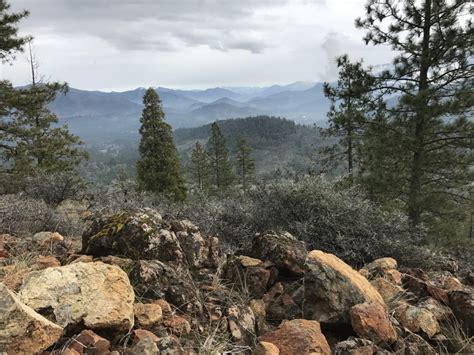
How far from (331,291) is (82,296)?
1935 millimetres

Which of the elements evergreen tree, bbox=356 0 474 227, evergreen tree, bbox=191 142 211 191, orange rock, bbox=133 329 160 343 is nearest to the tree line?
evergreen tree, bbox=356 0 474 227

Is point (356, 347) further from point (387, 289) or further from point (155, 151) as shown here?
point (155, 151)

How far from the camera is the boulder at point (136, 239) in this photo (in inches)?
138

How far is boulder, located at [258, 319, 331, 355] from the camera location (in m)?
2.45

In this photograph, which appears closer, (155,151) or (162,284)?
(162,284)

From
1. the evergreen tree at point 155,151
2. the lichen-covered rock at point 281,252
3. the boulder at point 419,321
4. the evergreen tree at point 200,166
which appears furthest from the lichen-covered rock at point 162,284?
the evergreen tree at point 200,166

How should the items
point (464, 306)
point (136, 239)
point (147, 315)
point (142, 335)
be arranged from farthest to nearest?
point (136, 239), point (464, 306), point (147, 315), point (142, 335)

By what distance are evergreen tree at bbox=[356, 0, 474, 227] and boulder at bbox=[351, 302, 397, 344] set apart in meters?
10.1

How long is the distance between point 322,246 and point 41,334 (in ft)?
14.5

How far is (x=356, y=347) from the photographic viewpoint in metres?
2.55

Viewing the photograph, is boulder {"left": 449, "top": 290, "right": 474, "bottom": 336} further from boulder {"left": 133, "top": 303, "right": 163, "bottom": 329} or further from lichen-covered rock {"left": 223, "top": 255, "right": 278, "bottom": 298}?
boulder {"left": 133, "top": 303, "right": 163, "bottom": 329}

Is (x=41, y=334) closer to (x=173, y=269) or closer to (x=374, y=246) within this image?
(x=173, y=269)

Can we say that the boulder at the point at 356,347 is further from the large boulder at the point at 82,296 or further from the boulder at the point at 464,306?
the large boulder at the point at 82,296

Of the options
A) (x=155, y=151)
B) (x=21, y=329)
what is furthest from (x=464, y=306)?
(x=155, y=151)
